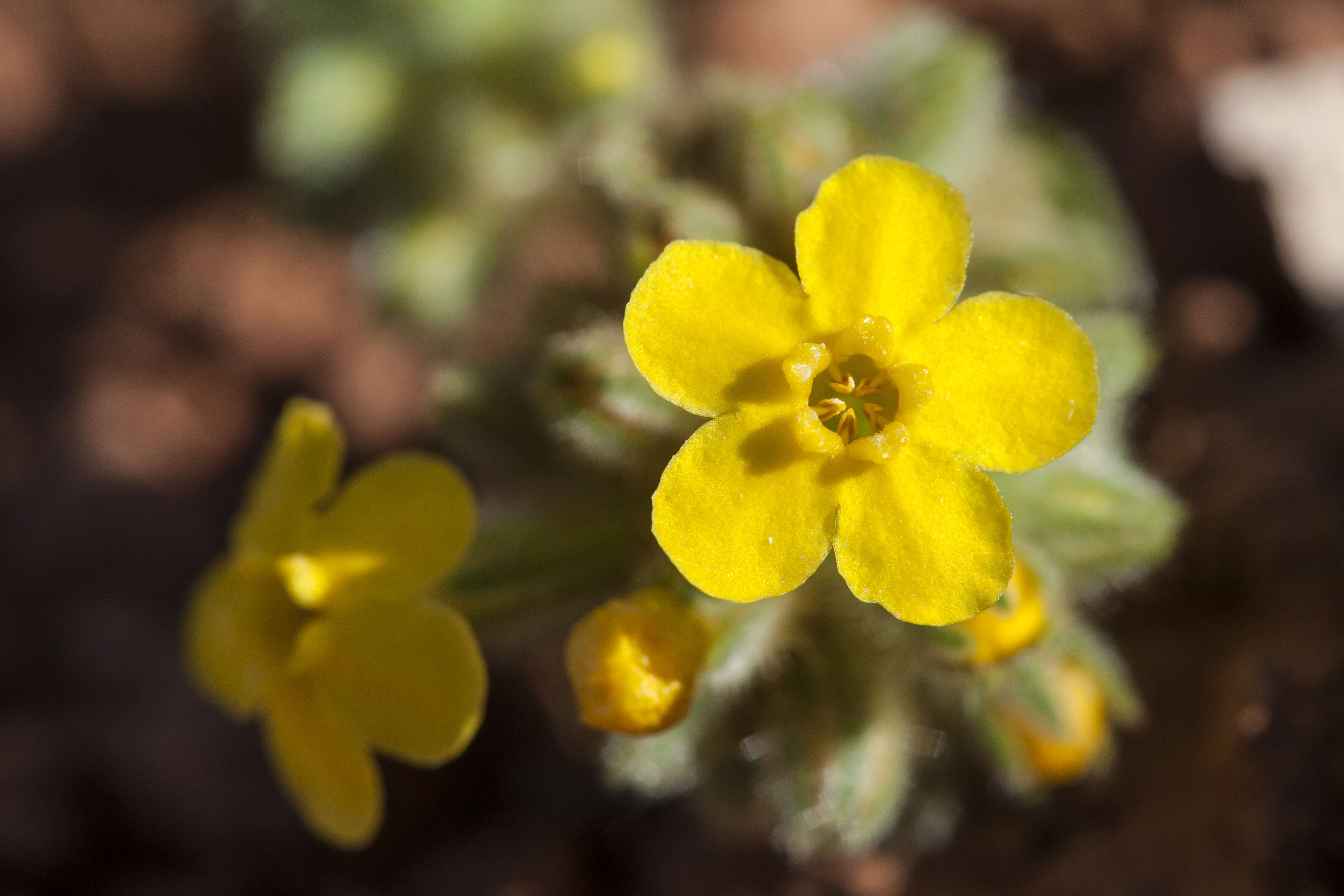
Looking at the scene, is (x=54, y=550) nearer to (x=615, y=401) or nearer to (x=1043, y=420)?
(x=615, y=401)

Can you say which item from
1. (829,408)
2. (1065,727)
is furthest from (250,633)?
(1065,727)

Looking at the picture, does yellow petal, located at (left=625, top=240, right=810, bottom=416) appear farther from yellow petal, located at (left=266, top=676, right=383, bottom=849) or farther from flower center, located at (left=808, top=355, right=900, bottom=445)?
yellow petal, located at (left=266, top=676, right=383, bottom=849)

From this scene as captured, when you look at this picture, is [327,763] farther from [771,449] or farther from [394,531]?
[771,449]

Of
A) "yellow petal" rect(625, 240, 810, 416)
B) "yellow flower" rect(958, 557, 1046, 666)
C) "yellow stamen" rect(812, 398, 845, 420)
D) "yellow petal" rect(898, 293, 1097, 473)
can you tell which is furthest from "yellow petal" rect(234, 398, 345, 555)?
"yellow flower" rect(958, 557, 1046, 666)

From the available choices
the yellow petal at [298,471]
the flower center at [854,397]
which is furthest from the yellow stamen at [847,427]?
the yellow petal at [298,471]

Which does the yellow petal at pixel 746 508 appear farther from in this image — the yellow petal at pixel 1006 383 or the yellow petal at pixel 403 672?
the yellow petal at pixel 403 672
